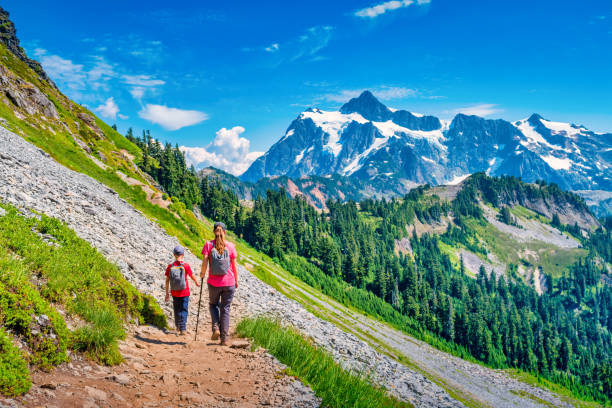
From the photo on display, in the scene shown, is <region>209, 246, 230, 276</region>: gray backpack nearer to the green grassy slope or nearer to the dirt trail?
the dirt trail

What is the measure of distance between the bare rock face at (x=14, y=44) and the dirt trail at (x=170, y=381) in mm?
113699

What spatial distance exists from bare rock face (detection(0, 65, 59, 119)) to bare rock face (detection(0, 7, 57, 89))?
39236 mm

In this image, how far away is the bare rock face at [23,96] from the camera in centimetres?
5153

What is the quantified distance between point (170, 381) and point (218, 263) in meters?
3.92

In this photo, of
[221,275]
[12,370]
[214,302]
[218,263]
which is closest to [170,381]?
[12,370]

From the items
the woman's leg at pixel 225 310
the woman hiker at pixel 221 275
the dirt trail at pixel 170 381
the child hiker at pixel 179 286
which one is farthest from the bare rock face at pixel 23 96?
the dirt trail at pixel 170 381

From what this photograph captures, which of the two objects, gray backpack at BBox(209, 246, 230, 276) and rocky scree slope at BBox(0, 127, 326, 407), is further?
rocky scree slope at BBox(0, 127, 326, 407)

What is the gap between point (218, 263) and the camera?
36.3ft

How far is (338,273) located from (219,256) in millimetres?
130352

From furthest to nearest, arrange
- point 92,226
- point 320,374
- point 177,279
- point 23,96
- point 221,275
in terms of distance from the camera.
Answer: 1. point 23,96
2. point 92,226
3. point 177,279
4. point 221,275
5. point 320,374

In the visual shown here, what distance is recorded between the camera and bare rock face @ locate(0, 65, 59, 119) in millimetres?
51531

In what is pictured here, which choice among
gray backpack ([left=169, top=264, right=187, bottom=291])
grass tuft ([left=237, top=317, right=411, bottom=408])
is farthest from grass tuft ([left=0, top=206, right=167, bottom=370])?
grass tuft ([left=237, top=317, right=411, bottom=408])

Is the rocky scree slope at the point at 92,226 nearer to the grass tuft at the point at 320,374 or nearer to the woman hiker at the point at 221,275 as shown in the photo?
the woman hiker at the point at 221,275

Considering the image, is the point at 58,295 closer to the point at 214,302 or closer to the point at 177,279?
the point at 177,279
